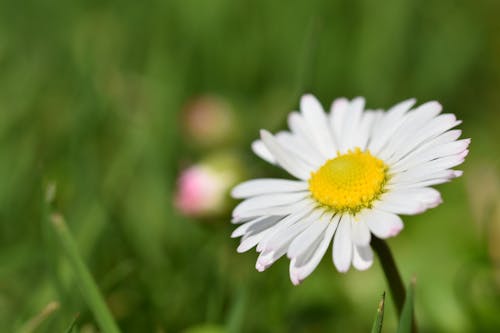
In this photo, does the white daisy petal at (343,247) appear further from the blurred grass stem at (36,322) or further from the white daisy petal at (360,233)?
the blurred grass stem at (36,322)

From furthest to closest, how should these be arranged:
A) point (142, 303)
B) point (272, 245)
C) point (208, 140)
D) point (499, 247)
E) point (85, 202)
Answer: point (208, 140)
point (85, 202)
point (499, 247)
point (142, 303)
point (272, 245)

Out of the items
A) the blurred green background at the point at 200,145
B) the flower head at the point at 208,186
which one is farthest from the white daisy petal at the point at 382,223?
the flower head at the point at 208,186

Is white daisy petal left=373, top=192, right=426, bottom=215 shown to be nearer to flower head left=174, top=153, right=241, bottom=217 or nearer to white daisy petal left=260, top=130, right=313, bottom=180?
white daisy petal left=260, top=130, right=313, bottom=180

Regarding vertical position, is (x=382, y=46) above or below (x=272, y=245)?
above

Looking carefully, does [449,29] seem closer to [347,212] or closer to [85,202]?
[85,202]

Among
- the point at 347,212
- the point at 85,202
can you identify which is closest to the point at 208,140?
the point at 85,202

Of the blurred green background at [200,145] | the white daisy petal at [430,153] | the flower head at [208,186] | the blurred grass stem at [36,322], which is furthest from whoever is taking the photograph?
the flower head at [208,186]

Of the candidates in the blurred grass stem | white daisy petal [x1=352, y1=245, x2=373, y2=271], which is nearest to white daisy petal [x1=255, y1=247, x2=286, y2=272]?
white daisy petal [x1=352, y1=245, x2=373, y2=271]
